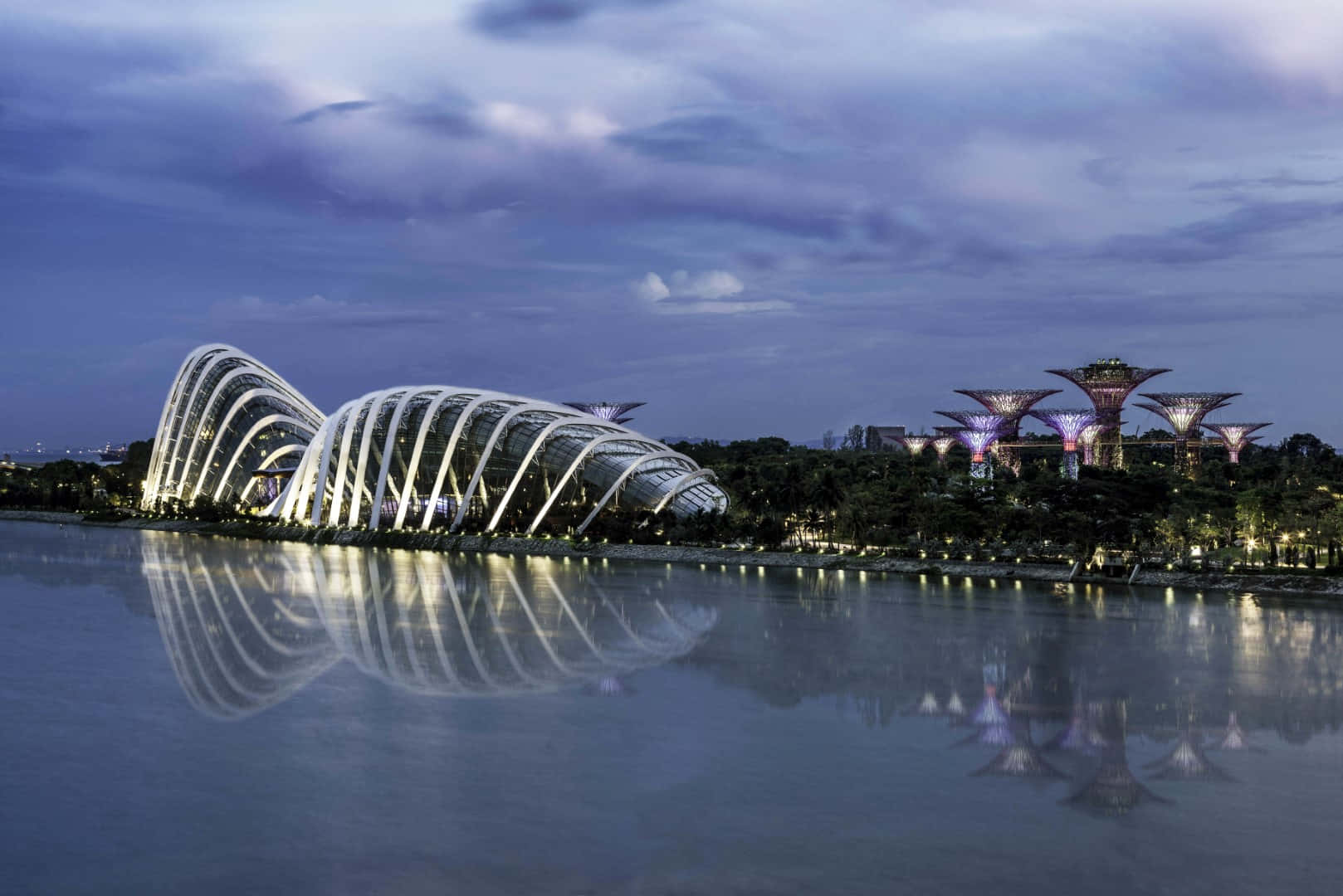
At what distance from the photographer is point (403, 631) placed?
3372 cm

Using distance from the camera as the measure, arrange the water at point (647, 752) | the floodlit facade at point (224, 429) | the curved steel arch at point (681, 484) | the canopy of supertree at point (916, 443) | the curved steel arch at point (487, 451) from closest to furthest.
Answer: the water at point (647, 752)
the curved steel arch at point (681, 484)
the curved steel arch at point (487, 451)
the floodlit facade at point (224, 429)
the canopy of supertree at point (916, 443)

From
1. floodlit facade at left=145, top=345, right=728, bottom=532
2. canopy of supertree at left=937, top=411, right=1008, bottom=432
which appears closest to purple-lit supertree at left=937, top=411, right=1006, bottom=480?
canopy of supertree at left=937, top=411, right=1008, bottom=432

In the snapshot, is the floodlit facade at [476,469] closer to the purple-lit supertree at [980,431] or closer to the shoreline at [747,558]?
the shoreline at [747,558]

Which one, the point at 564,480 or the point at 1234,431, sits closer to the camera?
the point at 564,480

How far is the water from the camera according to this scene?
595 inches

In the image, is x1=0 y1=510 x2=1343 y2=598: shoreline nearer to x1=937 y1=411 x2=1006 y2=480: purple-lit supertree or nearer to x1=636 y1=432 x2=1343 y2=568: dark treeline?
x1=636 y1=432 x2=1343 y2=568: dark treeline

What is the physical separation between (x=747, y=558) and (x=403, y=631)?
29.1 metres

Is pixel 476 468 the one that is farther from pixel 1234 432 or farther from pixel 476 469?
pixel 1234 432

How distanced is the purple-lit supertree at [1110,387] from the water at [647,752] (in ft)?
216

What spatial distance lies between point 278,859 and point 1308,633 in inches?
1194

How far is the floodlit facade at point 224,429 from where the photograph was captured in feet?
307

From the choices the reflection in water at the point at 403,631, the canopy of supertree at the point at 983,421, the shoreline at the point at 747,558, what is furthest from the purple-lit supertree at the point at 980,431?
the reflection in water at the point at 403,631

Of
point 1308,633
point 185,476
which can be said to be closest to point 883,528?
point 1308,633

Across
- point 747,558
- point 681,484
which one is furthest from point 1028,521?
point 681,484
